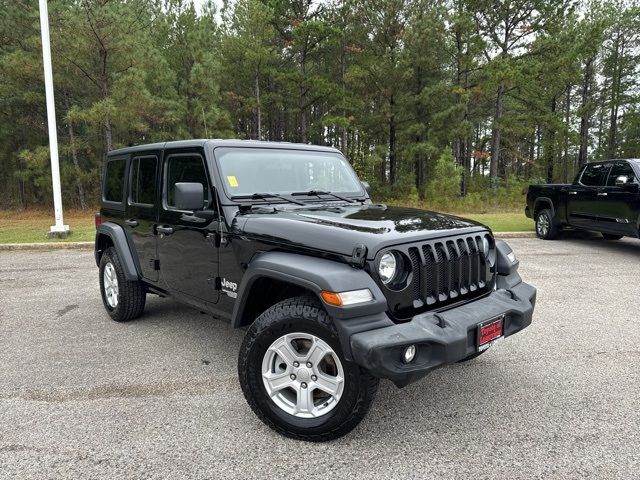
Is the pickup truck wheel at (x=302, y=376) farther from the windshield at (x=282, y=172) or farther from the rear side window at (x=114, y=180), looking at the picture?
the rear side window at (x=114, y=180)

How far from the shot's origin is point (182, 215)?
3.80 meters

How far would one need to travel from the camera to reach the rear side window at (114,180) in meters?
4.89

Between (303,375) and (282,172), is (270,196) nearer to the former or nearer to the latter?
(282,172)

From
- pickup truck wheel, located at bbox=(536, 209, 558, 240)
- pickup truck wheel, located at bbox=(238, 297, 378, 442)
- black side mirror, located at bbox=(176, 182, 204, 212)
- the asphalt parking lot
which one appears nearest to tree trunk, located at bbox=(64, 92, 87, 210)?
the asphalt parking lot

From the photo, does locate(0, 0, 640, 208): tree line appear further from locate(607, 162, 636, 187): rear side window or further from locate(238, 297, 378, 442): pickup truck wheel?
locate(238, 297, 378, 442): pickup truck wheel

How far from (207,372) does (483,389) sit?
2.15 m

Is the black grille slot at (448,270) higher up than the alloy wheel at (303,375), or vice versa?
the black grille slot at (448,270)

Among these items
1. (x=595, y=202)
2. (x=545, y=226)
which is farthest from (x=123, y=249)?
(x=545, y=226)

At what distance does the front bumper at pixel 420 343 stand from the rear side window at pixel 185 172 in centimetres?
182

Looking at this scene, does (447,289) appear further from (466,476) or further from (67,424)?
(67,424)

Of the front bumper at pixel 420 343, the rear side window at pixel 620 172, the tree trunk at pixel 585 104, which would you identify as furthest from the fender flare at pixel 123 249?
the tree trunk at pixel 585 104

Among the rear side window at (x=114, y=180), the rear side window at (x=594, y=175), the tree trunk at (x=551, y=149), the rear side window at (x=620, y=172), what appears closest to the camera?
the rear side window at (x=114, y=180)

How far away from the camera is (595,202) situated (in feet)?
30.7

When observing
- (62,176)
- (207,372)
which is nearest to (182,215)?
→ (207,372)
